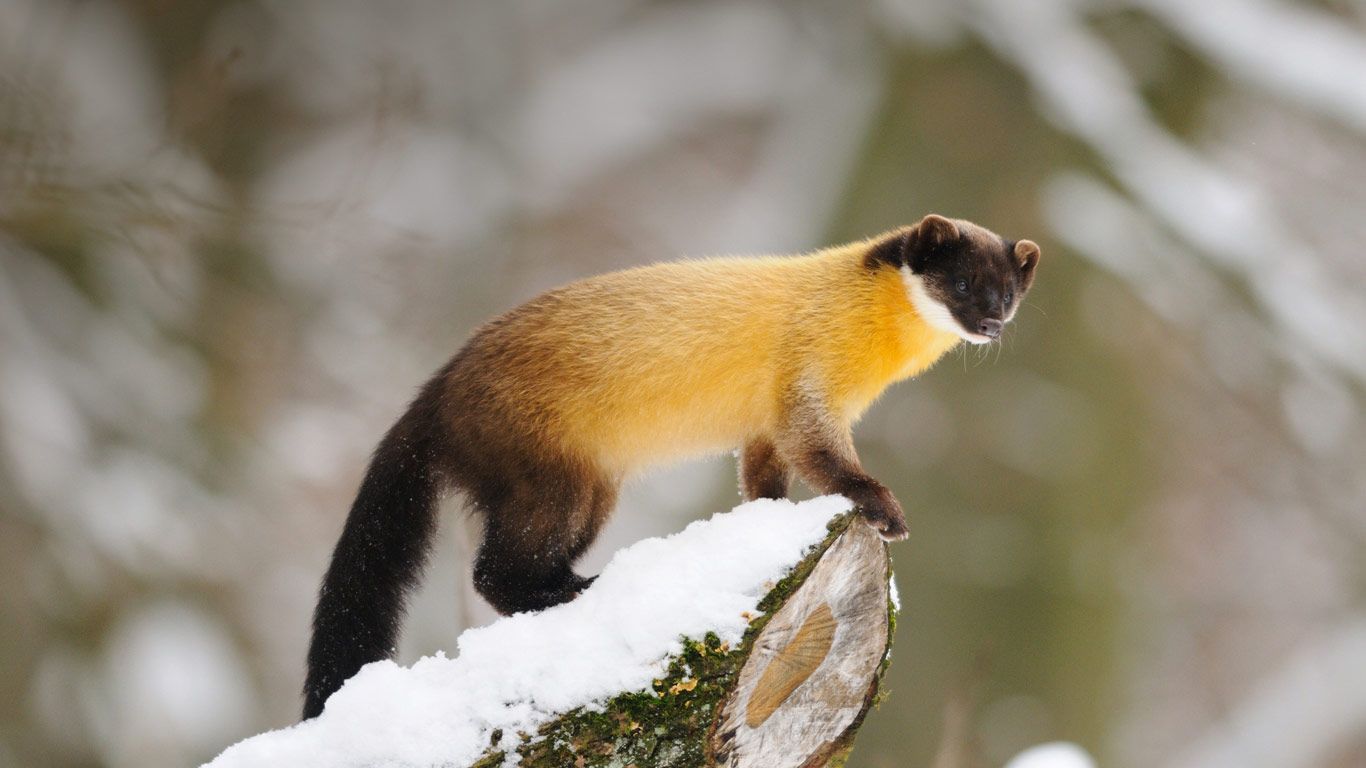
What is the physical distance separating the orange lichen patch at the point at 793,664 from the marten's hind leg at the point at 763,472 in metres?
1.57

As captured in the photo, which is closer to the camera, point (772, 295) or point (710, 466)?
point (772, 295)

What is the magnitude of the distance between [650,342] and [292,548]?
899 cm

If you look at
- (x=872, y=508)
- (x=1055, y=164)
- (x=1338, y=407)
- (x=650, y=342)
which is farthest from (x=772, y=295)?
(x=1338, y=407)

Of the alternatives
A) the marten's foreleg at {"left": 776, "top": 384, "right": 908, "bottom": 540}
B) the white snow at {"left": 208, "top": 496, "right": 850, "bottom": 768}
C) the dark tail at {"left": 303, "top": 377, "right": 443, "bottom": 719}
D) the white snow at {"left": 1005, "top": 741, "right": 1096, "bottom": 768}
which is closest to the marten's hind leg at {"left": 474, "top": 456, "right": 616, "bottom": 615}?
the dark tail at {"left": 303, "top": 377, "right": 443, "bottom": 719}

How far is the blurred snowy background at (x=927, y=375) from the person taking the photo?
33.7 ft

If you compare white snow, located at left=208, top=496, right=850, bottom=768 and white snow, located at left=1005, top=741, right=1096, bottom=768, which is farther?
white snow, located at left=1005, top=741, right=1096, bottom=768

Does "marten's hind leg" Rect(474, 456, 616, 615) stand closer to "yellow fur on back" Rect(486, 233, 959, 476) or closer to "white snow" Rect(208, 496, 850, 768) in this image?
"yellow fur on back" Rect(486, 233, 959, 476)

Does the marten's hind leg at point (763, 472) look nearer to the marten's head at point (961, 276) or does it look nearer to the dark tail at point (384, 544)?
the marten's head at point (961, 276)

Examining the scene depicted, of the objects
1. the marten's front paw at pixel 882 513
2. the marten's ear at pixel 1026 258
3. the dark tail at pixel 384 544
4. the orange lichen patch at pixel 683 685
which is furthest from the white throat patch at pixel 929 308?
the orange lichen patch at pixel 683 685

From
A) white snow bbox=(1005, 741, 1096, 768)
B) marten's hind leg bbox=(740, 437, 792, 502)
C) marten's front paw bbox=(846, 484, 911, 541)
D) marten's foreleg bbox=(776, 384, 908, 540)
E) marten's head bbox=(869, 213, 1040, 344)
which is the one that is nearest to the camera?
marten's front paw bbox=(846, 484, 911, 541)

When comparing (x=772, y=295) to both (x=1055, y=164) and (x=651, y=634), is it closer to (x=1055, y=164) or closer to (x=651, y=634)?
(x=651, y=634)

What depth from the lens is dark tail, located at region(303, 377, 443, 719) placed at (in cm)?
506

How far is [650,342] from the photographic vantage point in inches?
208

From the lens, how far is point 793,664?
4094 millimetres
